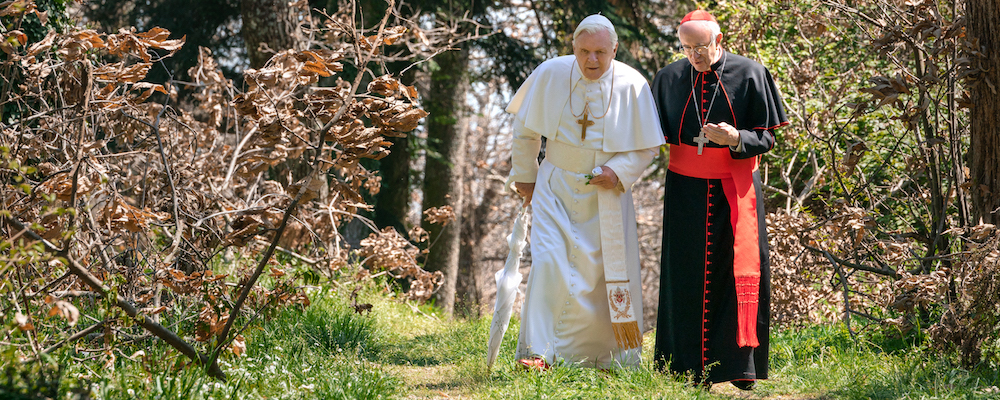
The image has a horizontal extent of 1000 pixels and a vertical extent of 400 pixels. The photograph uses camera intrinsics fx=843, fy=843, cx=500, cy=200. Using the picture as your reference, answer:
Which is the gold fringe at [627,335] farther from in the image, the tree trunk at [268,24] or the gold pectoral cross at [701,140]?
the tree trunk at [268,24]

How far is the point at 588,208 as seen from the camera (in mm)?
4805

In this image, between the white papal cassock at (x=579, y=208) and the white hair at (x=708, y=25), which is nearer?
the white hair at (x=708, y=25)

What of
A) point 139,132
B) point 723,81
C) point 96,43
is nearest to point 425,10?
point 139,132

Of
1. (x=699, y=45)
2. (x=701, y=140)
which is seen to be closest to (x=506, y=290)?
(x=701, y=140)

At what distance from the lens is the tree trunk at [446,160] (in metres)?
11.5

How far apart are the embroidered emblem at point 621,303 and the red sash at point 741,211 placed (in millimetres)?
582

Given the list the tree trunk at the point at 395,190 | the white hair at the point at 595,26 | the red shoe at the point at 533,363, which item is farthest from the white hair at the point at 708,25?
the tree trunk at the point at 395,190

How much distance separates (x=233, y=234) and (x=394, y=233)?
12.9 ft

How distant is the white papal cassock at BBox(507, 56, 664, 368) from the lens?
472 cm

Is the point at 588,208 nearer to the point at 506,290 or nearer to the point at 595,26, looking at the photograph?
the point at 506,290

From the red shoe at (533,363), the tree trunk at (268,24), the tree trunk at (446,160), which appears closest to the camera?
the red shoe at (533,363)

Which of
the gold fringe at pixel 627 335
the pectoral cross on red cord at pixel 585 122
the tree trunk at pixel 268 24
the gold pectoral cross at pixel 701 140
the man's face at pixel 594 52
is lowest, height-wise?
the gold fringe at pixel 627 335

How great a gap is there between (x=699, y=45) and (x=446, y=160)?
7452 mm

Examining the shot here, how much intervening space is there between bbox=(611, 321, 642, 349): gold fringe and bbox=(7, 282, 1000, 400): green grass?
0.44 feet
